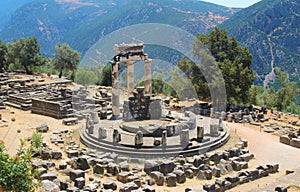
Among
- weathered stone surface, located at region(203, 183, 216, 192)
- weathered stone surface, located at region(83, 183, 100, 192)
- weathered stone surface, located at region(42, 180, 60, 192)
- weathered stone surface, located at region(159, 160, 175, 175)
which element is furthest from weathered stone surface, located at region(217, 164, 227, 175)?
weathered stone surface, located at region(42, 180, 60, 192)

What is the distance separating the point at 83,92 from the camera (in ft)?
151

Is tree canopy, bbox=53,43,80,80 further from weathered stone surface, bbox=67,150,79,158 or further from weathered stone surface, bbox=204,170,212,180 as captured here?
weathered stone surface, bbox=204,170,212,180

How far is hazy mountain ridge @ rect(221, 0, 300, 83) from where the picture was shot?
98.9 metres

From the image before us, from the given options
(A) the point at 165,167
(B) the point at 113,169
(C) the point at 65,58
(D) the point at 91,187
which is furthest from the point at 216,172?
(C) the point at 65,58

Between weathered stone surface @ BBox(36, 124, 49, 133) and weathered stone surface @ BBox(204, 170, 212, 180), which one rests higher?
weathered stone surface @ BBox(36, 124, 49, 133)

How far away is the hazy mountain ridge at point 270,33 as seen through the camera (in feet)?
324

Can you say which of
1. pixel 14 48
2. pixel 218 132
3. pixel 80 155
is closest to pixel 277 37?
pixel 14 48

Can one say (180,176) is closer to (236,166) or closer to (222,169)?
(222,169)

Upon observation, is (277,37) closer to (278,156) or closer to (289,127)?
(289,127)

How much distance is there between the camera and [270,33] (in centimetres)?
11031

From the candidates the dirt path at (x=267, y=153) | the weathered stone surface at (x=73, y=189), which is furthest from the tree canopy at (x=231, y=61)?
the weathered stone surface at (x=73, y=189)

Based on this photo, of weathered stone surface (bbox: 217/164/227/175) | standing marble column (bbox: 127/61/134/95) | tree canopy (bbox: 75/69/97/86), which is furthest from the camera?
tree canopy (bbox: 75/69/97/86)

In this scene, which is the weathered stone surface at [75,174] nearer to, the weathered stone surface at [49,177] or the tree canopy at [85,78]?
the weathered stone surface at [49,177]

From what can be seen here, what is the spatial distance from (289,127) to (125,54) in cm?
1548
